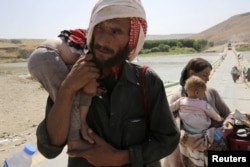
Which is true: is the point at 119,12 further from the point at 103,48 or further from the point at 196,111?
the point at 196,111

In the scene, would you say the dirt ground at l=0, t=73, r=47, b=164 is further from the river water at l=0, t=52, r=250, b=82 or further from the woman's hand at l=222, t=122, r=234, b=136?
the river water at l=0, t=52, r=250, b=82

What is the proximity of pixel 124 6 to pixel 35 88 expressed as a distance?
48.6 feet

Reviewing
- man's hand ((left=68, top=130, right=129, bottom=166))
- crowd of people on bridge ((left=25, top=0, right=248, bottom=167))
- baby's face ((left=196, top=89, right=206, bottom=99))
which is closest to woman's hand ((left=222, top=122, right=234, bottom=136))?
baby's face ((left=196, top=89, right=206, bottom=99))

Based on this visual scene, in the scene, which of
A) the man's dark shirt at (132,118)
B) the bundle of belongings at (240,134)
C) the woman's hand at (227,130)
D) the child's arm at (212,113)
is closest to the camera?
the man's dark shirt at (132,118)

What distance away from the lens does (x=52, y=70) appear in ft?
5.59

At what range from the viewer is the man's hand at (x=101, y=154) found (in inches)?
68.6

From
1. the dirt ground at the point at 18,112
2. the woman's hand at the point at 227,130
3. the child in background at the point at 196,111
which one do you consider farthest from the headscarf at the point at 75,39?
the dirt ground at the point at 18,112

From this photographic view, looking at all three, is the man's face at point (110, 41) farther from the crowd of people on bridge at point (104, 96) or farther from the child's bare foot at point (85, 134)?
the child's bare foot at point (85, 134)

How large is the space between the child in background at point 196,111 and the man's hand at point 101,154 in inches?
55.5

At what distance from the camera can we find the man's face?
5.65 ft

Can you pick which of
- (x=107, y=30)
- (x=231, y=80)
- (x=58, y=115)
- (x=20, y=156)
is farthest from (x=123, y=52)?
(x=231, y=80)

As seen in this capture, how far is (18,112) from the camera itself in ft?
33.9

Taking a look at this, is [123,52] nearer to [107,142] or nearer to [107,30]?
[107,30]

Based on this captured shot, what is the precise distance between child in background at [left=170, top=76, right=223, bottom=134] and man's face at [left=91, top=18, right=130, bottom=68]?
1.41 metres
